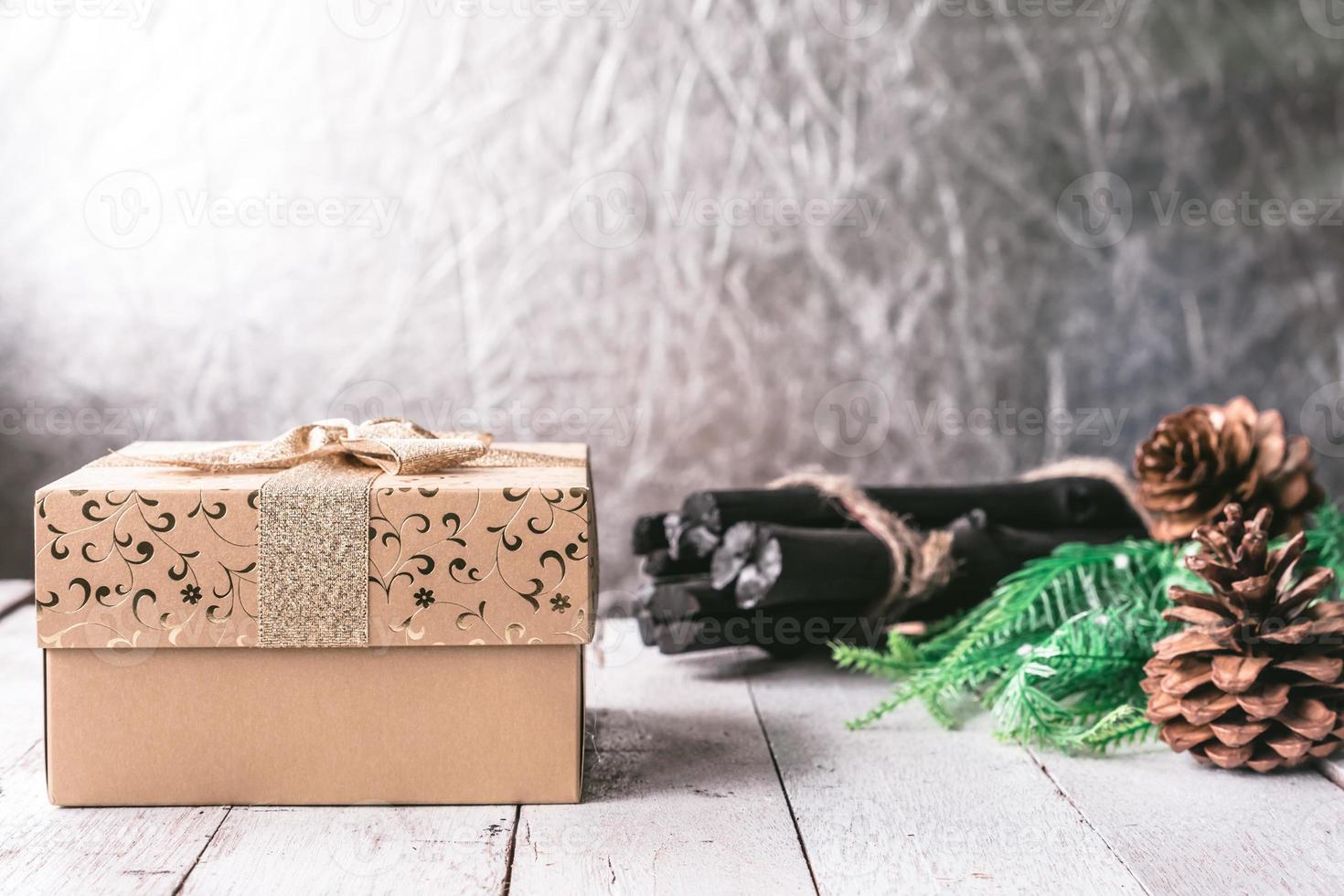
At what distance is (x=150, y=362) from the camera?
66.6 inches

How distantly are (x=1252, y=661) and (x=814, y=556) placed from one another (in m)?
0.50

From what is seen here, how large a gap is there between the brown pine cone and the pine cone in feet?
0.94

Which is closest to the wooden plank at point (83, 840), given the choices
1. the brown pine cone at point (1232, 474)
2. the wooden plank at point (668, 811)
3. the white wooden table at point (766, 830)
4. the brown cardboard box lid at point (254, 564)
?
the white wooden table at point (766, 830)

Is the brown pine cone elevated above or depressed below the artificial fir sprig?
above

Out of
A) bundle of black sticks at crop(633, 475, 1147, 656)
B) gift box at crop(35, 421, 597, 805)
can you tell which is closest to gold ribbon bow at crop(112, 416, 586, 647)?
gift box at crop(35, 421, 597, 805)

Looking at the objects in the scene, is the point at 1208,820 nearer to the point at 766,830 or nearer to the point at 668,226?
the point at 766,830

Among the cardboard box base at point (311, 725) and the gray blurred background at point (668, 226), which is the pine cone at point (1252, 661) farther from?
the gray blurred background at point (668, 226)

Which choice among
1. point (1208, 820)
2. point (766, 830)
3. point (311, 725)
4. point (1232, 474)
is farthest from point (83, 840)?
point (1232, 474)

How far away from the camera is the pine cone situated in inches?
41.4

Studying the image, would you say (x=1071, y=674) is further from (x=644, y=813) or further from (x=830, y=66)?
(x=830, y=66)

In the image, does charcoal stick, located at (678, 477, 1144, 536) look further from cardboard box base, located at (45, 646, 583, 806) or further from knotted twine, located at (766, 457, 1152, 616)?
cardboard box base, located at (45, 646, 583, 806)

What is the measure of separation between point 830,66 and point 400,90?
2.03ft

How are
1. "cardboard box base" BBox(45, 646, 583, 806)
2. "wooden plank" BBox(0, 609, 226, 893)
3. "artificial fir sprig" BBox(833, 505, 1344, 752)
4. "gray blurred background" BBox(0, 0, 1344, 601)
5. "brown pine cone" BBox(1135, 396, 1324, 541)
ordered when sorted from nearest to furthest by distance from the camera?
"wooden plank" BBox(0, 609, 226, 893)
"cardboard box base" BBox(45, 646, 583, 806)
"artificial fir sprig" BBox(833, 505, 1344, 752)
"brown pine cone" BBox(1135, 396, 1324, 541)
"gray blurred background" BBox(0, 0, 1344, 601)

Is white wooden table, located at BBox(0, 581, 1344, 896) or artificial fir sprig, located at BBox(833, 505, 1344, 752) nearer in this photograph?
white wooden table, located at BBox(0, 581, 1344, 896)
